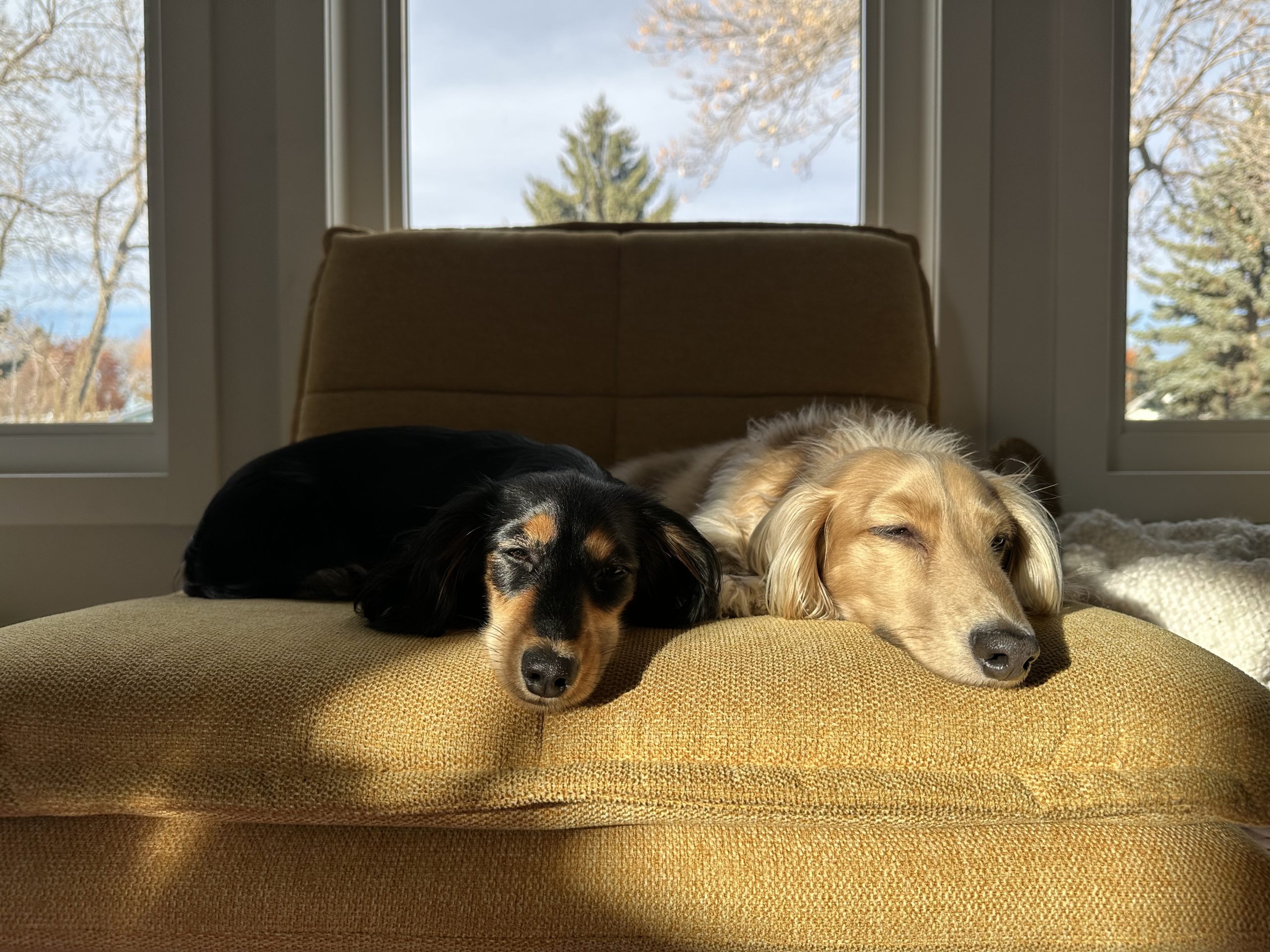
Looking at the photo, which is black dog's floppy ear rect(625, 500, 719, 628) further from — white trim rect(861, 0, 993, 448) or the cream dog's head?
white trim rect(861, 0, 993, 448)

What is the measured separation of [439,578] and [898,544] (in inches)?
29.7

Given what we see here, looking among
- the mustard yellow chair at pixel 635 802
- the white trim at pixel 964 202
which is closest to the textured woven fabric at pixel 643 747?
the mustard yellow chair at pixel 635 802

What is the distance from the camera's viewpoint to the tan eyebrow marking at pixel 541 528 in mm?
1284

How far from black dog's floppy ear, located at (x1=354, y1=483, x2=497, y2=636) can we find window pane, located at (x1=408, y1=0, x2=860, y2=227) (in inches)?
72.9

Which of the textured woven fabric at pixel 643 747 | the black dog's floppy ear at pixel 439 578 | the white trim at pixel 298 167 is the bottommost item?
the textured woven fabric at pixel 643 747

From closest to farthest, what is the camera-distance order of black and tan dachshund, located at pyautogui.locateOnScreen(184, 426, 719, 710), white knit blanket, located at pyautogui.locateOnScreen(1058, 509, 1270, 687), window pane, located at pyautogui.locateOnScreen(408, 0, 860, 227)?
black and tan dachshund, located at pyautogui.locateOnScreen(184, 426, 719, 710) → white knit blanket, located at pyautogui.locateOnScreen(1058, 509, 1270, 687) → window pane, located at pyautogui.locateOnScreen(408, 0, 860, 227)

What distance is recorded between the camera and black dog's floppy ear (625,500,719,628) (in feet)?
4.67

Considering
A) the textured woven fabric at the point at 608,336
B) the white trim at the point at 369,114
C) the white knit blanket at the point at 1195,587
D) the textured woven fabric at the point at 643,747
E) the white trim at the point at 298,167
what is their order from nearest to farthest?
the textured woven fabric at the point at 643,747 → the white knit blanket at the point at 1195,587 → the textured woven fabric at the point at 608,336 → the white trim at the point at 298,167 → the white trim at the point at 369,114

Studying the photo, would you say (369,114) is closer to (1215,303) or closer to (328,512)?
(328,512)

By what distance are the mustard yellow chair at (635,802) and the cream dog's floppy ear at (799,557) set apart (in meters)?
0.31

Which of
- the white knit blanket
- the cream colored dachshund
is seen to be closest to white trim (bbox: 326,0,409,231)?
the cream colored dachshund

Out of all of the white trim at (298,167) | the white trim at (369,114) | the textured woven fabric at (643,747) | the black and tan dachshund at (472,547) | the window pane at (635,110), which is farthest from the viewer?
the window pane at (635,110)

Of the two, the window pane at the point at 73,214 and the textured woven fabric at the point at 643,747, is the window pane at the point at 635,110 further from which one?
the textured woven fabric at the point at 643,747

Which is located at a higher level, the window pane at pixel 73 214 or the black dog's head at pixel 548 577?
the window pane at pixel 73 214
